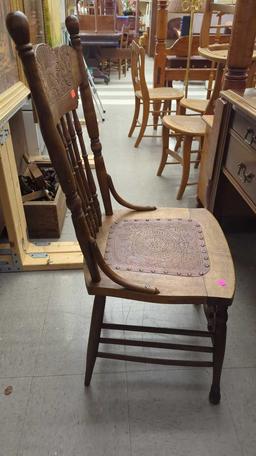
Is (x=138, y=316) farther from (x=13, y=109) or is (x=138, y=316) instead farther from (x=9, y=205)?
(x=13, y=109)

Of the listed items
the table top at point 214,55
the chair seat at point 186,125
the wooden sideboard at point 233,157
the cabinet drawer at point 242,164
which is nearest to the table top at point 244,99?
the wooden sideboard at point 233,157

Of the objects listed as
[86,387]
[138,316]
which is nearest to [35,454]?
[86,387]

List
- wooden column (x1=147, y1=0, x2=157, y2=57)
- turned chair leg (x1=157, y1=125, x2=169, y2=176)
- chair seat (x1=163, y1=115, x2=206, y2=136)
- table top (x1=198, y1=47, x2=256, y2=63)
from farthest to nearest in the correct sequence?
wooden column (x1=147, y1=0, x2=157, y2=57) → turned chair leg (x1=157, y1=125, x2=169, y2=176) → chair seat (x1=163, y1=115, x2=206, y2=136) → table top (x1=198, y1=47, x2=256, y2=63)

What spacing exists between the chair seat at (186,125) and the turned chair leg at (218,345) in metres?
1.40

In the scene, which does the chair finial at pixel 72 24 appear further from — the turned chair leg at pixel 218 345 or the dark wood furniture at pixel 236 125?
the turned chair leg at pixel 218 345

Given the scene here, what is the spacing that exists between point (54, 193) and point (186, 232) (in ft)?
3.59

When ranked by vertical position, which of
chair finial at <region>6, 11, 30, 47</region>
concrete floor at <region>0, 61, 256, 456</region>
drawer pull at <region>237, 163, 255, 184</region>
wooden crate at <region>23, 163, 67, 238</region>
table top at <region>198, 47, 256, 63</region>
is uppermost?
chair finial at <region>6, 11, 30, 47</region>

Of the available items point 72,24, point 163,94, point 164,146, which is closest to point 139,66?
point 163,94

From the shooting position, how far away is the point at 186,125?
2191mm

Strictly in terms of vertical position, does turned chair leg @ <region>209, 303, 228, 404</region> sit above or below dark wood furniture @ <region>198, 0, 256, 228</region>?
below

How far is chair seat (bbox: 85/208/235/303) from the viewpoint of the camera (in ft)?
2.90

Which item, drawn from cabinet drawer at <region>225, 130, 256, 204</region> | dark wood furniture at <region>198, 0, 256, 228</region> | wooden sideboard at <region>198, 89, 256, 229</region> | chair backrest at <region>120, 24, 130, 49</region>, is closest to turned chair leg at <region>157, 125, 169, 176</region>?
wooden sideboard at <region>198, 89, 256, 229</region>

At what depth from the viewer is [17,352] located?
126cm

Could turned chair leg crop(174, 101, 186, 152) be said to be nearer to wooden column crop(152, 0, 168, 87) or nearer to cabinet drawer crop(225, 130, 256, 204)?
wooden column crop(152, 0, 168, 87)
